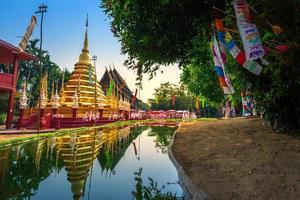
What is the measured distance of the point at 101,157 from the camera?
40.2 ft

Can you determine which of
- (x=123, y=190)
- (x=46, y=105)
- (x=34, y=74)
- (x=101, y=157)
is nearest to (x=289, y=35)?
(x=123, y=190)

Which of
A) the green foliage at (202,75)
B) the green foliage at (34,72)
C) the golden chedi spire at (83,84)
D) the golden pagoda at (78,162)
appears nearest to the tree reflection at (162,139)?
the golden pagoda at (78,162)

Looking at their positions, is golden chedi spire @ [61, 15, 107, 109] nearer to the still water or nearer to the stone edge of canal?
the still water

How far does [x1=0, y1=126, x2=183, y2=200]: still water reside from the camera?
7.25 meters

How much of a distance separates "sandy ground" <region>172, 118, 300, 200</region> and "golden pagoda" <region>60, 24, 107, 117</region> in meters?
19.6

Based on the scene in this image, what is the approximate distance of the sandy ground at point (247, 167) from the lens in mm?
5762

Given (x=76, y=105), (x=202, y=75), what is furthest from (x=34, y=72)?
(x=202, y=75)

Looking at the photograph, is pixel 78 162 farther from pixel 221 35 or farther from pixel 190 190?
pixel 221 35

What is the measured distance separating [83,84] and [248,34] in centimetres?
2681

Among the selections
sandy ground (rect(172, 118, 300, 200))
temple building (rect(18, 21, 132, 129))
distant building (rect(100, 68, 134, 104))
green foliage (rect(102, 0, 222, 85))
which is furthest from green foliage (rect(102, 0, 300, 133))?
distant building (rect(100, 68, 134, 104))

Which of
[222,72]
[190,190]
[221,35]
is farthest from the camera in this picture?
[222,72]

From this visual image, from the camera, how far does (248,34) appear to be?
7379 millimetres

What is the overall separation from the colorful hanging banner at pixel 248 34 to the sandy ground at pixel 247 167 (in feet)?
8.85

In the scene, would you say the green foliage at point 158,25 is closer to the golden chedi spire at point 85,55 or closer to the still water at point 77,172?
the still water at point 77,172
